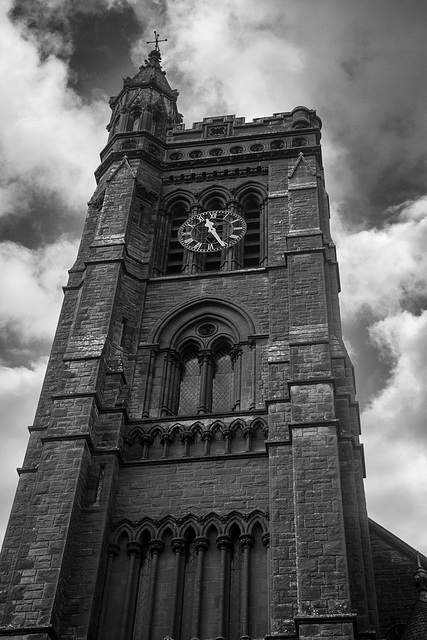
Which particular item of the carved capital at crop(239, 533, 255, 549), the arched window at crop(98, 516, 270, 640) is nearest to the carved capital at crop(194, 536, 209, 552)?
the arched window at crop(98, 516, 270, 640)

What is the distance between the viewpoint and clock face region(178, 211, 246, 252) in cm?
3381

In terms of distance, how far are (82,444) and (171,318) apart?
6.78 meters

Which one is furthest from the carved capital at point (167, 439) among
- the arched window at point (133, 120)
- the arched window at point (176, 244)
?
the arched window at point (133, 120)

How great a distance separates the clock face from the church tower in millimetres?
75

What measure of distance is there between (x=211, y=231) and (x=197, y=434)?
10.3m

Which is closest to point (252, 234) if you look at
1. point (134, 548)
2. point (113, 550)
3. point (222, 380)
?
point (222, 380)

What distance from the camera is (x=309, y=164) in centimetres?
3569

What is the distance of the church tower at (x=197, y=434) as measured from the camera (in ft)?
71.0

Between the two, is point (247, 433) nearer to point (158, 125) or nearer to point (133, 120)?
point (158, 125)

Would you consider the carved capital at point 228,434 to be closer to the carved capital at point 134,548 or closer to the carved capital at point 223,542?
the carved capital at point 223,542

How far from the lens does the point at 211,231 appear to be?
113 feet

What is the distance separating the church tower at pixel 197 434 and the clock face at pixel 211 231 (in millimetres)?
75

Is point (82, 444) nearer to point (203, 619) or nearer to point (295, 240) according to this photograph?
point (203, 619)

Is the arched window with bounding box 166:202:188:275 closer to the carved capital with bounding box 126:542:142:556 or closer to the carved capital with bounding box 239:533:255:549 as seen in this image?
the carved capital with bounding box 126:542:142:556
